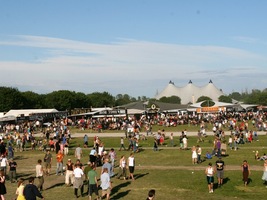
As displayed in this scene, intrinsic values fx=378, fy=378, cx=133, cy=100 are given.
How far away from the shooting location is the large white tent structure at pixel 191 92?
6909 inches

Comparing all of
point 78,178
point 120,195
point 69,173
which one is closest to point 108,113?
point 69,173

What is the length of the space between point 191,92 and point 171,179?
158145 millimetres

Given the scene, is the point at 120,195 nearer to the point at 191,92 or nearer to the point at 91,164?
the point at 91,164

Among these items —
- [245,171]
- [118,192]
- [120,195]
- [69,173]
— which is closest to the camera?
[120,195]

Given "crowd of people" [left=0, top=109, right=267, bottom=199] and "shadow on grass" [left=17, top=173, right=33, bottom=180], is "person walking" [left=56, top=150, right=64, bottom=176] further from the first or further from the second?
"shadow on grass" [left=17, top=173, right=33, bottom=180]

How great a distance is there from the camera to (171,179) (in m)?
20.5

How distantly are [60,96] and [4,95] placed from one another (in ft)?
62.9

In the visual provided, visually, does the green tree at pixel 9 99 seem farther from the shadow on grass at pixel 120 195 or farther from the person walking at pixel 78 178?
the person walking at pixel 78 178

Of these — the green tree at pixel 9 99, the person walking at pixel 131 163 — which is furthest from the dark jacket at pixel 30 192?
the green tree at pixel 9 99

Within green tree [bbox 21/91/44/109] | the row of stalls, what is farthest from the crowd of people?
green tree [bbox 21/91/44/109]

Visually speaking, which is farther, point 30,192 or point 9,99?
point 9,99

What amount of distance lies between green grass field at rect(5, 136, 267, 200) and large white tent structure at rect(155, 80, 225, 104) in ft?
478

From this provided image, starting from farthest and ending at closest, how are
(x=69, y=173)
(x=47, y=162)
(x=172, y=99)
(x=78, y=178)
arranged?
(x=172, y=99) → (x=47, y=162) → (x=69, y=173) → (x=78, y=178)

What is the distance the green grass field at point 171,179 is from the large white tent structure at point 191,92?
14578 centimetres
